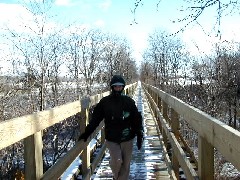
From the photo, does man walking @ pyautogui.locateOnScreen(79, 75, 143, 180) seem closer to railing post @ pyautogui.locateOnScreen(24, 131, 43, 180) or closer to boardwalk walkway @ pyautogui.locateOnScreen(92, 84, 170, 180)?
boardwalk walkway @ pyautogui.locateOnScreen(92, 84, 170, 180)

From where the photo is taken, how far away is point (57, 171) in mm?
3541

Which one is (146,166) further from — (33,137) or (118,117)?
(33,137)

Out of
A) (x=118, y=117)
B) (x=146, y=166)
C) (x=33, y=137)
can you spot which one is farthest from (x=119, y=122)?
(x=33, y=137)

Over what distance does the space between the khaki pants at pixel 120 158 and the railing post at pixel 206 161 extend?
7.79ft

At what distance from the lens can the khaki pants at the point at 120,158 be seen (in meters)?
5.34

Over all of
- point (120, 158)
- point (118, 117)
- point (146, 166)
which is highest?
point (118, 117)

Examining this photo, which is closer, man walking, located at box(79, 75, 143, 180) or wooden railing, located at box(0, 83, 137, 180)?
wooden railing, located at box(0, 83, 137, 180)

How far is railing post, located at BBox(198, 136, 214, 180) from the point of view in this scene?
293cm

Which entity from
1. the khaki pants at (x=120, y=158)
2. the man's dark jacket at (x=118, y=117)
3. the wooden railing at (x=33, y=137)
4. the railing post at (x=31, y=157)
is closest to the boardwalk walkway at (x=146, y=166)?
the khaki pants at (x=120, y=158)

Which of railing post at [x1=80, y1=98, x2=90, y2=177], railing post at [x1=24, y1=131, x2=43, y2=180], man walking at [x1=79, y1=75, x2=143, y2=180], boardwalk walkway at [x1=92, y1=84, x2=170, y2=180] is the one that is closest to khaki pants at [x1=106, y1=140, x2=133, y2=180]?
man walking at [x1=79, y1=75, x2=143, y2=180]

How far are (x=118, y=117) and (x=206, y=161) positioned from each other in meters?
2.37

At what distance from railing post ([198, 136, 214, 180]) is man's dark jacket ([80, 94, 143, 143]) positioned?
225 cm

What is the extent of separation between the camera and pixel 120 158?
5375 mm

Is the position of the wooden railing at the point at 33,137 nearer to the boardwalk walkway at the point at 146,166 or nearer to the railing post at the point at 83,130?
the railing post at the point at 83,130
